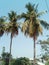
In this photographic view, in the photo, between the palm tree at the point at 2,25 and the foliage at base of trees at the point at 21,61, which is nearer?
the foliage at base of trees at the point at 21,61

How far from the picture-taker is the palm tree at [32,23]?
38.0 meters

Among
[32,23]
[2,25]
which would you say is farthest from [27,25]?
[2,25]

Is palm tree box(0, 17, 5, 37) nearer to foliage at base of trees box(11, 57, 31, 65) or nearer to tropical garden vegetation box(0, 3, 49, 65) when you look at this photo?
tropical garden vegetation box(0, 3, 49, 65)

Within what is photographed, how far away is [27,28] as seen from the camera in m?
38.8

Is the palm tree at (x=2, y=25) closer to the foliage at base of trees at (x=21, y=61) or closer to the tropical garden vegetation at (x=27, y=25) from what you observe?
the tropical garden vegetation at (x=27, y=25)

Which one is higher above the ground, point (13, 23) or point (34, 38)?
point (13, 23)

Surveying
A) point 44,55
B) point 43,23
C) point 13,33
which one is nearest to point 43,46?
point 44,55

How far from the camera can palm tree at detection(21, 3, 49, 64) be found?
3800cm

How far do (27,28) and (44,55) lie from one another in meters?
16.9

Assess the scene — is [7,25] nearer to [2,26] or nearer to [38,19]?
[2,26]

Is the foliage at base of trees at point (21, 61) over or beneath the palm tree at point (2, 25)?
beneath

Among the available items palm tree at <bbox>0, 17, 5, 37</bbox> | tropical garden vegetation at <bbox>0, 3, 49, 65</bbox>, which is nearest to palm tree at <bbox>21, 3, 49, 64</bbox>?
tropical garden vegetation at <bbox>0, 3, 49, 65</bbox>

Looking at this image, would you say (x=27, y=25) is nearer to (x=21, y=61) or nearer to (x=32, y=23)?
(x=32, y=23)

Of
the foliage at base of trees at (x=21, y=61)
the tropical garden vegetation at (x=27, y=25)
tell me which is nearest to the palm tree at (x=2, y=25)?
the tropical garden vegetation at (x=27, y=25)
